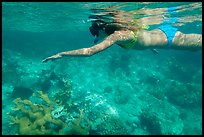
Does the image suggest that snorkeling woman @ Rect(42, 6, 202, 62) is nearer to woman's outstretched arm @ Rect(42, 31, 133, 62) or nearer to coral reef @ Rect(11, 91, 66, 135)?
woman's outstretched arm @ Rect(42, 31, 133, 62)

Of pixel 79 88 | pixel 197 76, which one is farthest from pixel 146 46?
pixel 197 76

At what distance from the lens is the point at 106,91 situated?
2059 cm

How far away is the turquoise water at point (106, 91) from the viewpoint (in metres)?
13.8

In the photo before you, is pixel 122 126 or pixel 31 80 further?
pixel 31 80

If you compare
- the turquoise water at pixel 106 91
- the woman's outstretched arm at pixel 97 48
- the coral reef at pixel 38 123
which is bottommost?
the turquoise water at pixel 106 91

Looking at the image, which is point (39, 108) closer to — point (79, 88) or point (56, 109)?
point (56, 109)

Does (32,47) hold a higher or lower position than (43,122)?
lower

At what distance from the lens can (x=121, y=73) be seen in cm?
2506

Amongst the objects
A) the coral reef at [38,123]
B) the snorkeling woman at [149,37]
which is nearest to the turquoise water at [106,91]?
the coral reef at [38,123]

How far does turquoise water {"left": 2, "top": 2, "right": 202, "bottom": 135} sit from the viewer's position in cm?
1375

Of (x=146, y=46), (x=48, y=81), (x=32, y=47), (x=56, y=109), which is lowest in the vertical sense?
(x=32, y=47)

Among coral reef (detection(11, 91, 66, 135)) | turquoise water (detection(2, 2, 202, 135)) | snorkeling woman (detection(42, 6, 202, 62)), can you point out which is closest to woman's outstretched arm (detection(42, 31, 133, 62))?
snorkeling woman (detection(42, 6, 202, 62))

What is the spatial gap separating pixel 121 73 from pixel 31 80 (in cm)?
937

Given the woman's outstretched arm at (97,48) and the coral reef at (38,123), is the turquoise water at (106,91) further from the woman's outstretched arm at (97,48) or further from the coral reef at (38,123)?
the woman's outstretched arm at (97,48)
